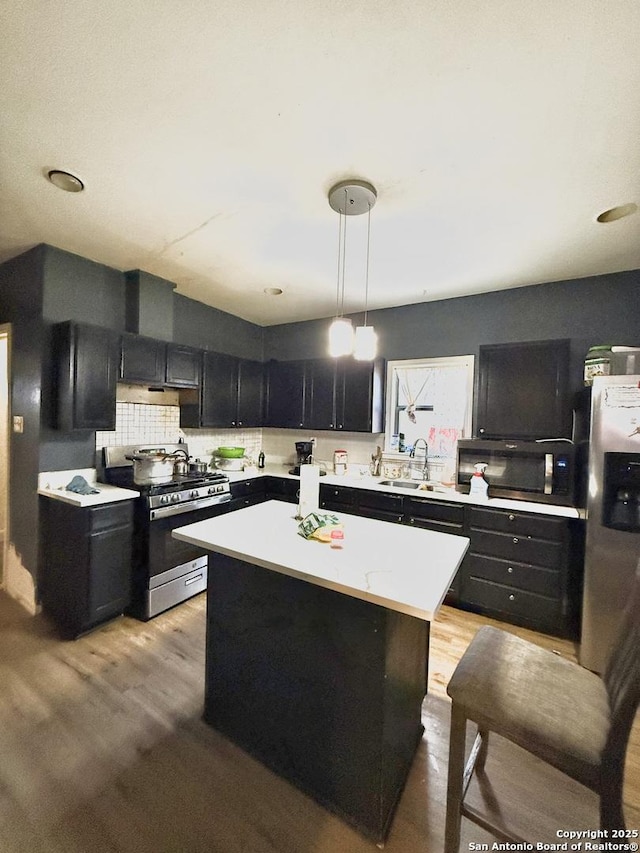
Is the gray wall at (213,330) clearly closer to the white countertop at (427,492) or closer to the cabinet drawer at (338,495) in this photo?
the white countertop at (427,492)

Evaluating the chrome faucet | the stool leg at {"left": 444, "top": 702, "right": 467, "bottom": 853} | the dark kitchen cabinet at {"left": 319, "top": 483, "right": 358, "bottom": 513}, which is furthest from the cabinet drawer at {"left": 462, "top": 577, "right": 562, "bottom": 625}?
the stool leg at {"left": 444, "top": 702, "right": 467, "bottom": 853}

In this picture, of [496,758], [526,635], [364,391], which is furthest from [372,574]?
[364,391]

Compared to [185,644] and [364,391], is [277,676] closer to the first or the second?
[185,644]

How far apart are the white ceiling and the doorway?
917 mm

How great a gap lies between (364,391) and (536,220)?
198 centimetres

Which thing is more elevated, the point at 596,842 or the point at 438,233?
the point at 438,233

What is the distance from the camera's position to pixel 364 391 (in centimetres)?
367

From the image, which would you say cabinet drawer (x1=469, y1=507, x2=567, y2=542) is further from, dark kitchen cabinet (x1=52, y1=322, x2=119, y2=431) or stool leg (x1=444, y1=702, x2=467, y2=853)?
dark kitchen cabinet (x1=52, y1=322, x2=119, y2=431)

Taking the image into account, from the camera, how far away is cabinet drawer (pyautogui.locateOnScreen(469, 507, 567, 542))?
99.3 inches

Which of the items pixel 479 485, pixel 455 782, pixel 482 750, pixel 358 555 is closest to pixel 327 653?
pixel 358 555

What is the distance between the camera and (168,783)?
1.45 meters

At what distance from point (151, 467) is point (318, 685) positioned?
7.34 ft

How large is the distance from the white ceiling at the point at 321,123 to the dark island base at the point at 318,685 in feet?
6.12

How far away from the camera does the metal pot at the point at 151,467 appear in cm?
291
